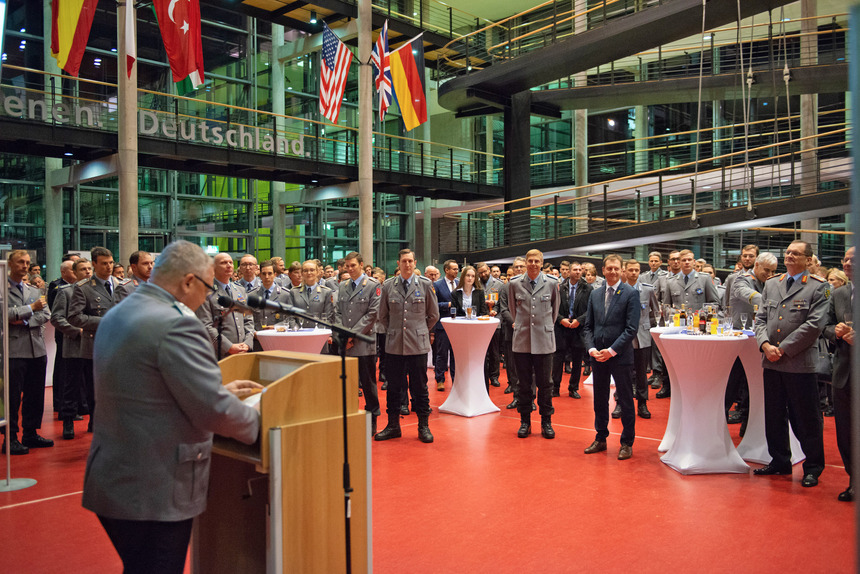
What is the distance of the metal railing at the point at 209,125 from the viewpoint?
38.3ft

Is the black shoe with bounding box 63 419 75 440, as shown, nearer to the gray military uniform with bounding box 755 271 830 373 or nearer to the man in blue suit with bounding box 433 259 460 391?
the man in blue suit with bounding box 433 259 460 391

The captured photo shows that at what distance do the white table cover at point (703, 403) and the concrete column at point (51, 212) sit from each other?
40.4 feet

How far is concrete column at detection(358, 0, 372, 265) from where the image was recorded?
48.7ft

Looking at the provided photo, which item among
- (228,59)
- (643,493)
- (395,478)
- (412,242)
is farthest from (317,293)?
(412,242)

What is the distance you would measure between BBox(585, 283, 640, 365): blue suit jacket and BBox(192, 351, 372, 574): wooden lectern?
3419 millimetres

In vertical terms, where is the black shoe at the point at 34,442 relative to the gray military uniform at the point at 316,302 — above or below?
below

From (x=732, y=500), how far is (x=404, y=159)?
1538 cm

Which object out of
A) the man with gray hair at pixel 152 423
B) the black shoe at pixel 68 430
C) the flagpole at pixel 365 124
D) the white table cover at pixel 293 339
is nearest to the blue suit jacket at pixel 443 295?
the white table cover at pixel 293 339

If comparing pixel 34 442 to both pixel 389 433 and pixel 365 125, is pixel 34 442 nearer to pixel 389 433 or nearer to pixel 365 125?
pixel 389 433

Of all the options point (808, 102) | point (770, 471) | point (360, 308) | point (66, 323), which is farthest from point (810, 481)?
point (808, 102)

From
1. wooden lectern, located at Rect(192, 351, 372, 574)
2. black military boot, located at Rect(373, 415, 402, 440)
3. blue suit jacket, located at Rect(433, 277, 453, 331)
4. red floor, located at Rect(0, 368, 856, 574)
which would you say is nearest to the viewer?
wooden lectern, located at Rect(192, 351, 372, 574)

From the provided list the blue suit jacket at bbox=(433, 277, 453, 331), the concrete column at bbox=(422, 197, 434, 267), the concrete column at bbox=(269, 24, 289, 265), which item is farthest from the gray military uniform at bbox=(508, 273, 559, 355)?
the concrete column at bbox=(422, 197, 434, 267)

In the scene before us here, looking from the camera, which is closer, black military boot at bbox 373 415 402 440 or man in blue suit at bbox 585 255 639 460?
man in blue suit at bbox 585 255 639 460

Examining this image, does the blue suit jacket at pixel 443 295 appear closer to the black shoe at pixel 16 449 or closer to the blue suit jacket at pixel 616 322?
the blue suit jacket at pixel 616 322
